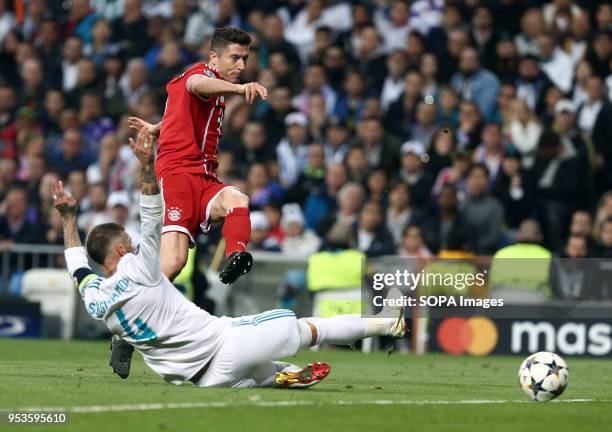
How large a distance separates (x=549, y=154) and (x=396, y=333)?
312 inches

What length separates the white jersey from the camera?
27.4 feet

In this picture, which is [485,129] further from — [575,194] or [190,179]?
[190,179]

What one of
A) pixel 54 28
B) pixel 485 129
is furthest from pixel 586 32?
pixel 54 28

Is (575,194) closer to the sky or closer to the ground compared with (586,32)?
closer to the ground

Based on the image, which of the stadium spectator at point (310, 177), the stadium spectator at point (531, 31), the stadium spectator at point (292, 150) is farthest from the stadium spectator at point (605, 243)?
the stadium spectator at point (292, 150)

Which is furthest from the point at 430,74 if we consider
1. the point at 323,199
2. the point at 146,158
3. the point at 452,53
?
the point at 146,158

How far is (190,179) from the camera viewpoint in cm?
1105

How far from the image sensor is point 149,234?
830 centimetres

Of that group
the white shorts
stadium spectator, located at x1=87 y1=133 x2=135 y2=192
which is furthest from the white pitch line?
stadium spectator, located at x1=87 y1=133 x2=135 y2=192

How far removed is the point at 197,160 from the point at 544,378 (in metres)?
3.83

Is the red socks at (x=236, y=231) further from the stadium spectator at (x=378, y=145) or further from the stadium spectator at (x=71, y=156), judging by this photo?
the stadium spectator at (x=71, y=156)

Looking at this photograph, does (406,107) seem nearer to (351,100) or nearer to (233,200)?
(351,100)

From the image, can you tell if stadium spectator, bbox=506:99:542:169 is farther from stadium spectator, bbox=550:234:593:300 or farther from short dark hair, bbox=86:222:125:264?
short dark hair, bbox=86:222:125:264

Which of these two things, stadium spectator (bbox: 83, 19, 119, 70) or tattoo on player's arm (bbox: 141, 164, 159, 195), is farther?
stadium spectator (bbox: 83, 19, 119, 70)
